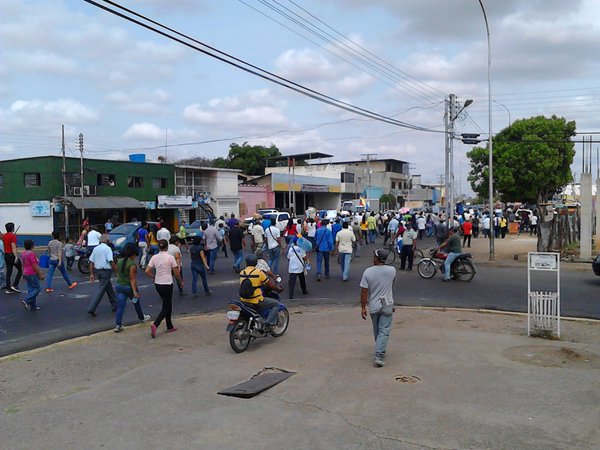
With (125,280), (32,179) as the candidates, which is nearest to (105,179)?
(32,179)

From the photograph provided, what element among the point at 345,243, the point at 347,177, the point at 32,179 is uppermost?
the point at 347,177

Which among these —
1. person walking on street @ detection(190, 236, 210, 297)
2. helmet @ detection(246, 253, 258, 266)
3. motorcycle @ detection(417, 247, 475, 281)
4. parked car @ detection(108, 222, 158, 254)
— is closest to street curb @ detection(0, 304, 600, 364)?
person walking on street @ detection(190, 236, 210, 297)

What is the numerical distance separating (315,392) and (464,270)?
10.0m

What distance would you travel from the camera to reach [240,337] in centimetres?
812

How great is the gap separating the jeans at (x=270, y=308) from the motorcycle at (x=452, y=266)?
7.92m

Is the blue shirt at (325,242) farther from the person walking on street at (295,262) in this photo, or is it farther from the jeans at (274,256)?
the person walking on street at (295,262)

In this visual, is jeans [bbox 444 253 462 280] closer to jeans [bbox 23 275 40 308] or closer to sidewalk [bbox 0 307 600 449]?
sidewalk [bbox 0 307 600 449]

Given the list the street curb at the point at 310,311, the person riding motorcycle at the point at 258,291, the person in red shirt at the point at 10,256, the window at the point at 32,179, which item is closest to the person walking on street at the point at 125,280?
the street curb at the point at 310,311

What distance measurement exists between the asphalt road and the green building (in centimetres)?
1975

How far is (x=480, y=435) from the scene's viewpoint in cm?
484

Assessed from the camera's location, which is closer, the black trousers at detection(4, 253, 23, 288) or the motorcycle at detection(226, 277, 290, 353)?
the motorcycle at detection(226, 277, 290, 353)

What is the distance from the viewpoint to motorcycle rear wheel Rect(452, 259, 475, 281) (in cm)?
1509

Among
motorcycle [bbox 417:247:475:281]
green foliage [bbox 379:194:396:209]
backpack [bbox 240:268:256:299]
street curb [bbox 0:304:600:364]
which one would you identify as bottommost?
street curb [bbox 0:304:600:364]

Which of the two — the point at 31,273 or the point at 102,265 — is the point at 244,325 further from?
the point at 31,273
